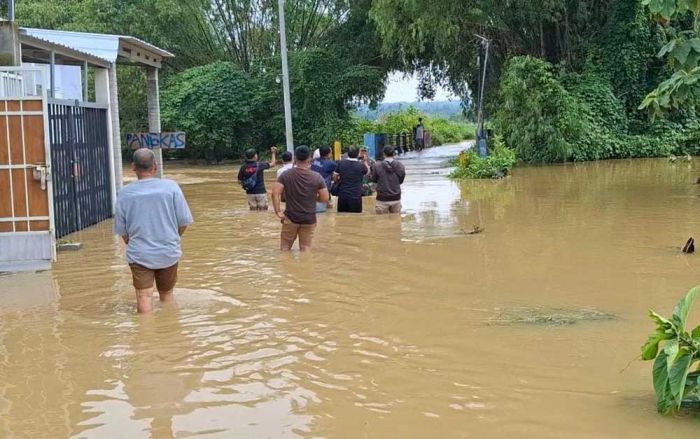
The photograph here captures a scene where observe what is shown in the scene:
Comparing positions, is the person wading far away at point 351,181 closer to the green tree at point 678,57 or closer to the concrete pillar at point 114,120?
the concrete pillar at point 114,120

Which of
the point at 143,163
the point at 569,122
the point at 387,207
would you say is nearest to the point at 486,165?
the point at 569,122

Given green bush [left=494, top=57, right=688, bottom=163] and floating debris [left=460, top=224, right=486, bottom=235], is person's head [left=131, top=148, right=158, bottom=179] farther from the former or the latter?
green bush [left=494, top=57, right=688, bottom=163]

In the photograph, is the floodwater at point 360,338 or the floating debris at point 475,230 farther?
the floating debris at point 475,230

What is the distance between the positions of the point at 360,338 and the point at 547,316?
1787 mm

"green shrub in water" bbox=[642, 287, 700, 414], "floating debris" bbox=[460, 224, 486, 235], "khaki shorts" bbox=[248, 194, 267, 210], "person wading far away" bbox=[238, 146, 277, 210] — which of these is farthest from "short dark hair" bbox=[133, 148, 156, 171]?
"khaki shorts" bbox=[248, 194, 267, 210]

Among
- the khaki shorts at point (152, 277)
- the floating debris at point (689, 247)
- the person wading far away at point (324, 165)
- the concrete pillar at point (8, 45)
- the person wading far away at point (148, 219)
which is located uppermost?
the concrete pillar at point (8, 45)

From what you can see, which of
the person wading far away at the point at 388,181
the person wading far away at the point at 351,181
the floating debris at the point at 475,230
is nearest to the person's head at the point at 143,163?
the floating debris at the point at 475,230

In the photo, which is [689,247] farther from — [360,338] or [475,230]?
[360,338]

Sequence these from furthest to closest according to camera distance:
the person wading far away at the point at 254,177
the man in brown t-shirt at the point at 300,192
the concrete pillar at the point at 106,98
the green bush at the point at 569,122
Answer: the green bush at the point at 569,122, the concrete pillar at the point at 106,98, the person wading far away at the point at 254,177, the man in brown t-shirt at the point at 300,192

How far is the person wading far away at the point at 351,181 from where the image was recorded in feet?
47.4

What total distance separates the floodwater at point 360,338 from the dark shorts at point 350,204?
5.27ft

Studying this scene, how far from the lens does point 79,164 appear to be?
14.3 metres

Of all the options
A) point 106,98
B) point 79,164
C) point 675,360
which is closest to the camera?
point 675,360

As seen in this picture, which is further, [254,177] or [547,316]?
[254,177]
